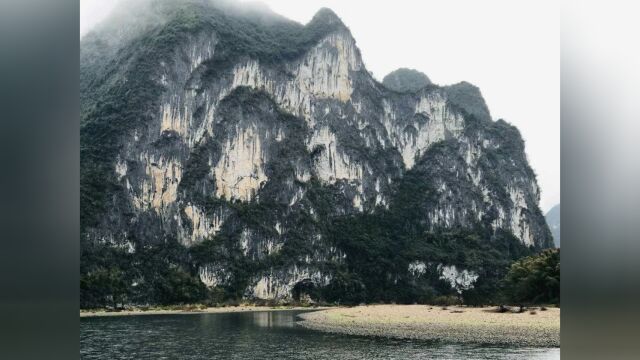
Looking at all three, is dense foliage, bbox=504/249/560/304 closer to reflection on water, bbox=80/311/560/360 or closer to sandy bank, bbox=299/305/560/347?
sandy bank, bbox=299/305/560/347

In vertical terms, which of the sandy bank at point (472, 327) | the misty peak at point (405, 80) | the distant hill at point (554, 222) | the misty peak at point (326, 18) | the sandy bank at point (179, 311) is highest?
the misty peak at point (326, 18)

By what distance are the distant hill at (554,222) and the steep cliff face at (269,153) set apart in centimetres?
88

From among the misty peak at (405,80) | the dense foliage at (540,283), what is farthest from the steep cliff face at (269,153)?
the dense foliage at (540,283)

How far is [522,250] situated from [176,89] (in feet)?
71.0

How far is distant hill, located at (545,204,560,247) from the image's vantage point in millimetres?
39875

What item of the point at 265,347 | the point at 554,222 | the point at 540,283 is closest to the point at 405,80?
the point at 554,222

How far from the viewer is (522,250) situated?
3903 cm

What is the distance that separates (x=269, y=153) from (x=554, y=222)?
56.9ft

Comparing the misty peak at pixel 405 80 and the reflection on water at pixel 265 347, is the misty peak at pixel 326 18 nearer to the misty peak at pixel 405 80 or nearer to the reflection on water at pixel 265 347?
the misty peak at pixel 405 80

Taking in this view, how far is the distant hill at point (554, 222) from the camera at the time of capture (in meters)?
39.9

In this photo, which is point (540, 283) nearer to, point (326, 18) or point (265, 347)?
point (265, 347)

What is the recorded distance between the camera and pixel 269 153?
41.3m

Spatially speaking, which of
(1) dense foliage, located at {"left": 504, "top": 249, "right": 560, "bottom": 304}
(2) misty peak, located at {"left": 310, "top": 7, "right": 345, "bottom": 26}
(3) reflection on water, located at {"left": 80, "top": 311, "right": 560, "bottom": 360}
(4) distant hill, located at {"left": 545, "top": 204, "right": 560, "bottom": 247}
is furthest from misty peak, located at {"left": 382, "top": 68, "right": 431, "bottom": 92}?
(3) reflection on water, located at {"left": 80, "top": 311, "right": 560, "bottom": 360}
